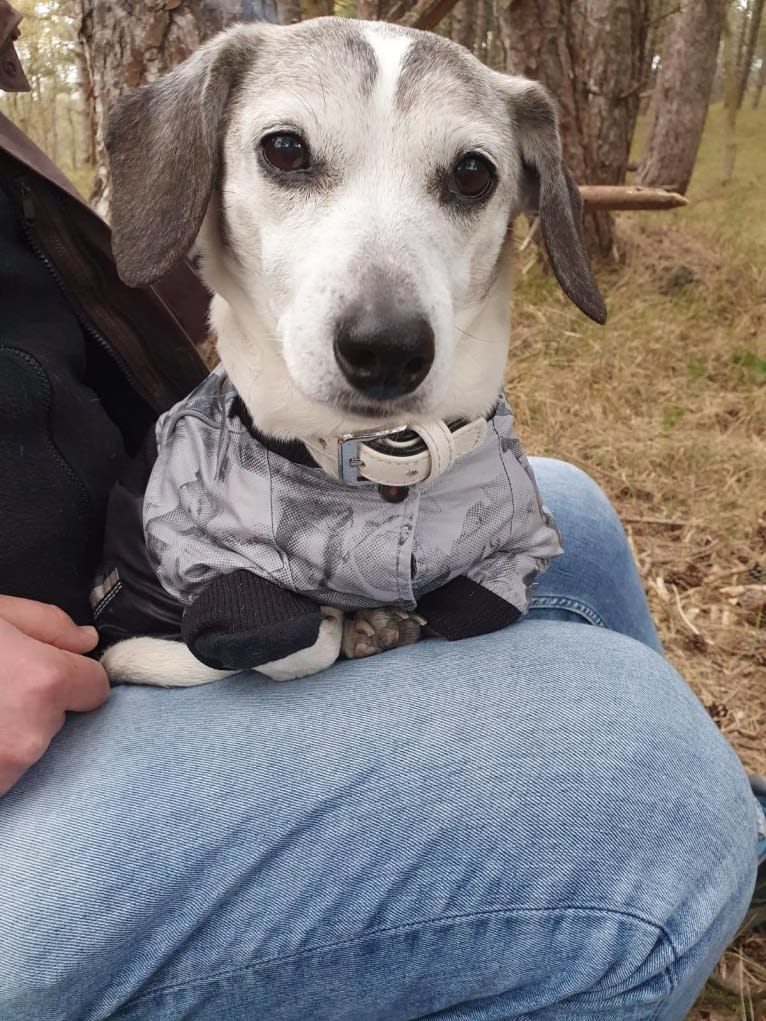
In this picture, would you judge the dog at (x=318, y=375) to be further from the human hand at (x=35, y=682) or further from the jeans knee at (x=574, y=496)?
the jeans knee at (x=574, y=496)

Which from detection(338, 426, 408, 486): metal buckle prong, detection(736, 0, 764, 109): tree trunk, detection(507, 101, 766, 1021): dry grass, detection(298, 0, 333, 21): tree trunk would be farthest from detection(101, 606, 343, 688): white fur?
detection(736, 0, 764, 109): tree trunk

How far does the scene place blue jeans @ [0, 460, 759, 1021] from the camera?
1042mm

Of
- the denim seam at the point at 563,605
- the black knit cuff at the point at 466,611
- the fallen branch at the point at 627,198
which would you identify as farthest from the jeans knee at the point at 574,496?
the fallen branch at the point at 627,198

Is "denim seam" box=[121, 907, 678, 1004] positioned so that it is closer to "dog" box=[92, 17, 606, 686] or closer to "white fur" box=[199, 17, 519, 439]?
"dog" box=[92, 17, 606, 686]

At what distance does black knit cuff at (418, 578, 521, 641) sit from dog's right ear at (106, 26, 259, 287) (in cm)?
70

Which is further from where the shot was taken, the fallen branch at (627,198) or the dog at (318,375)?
the fallen branch at (627,198)

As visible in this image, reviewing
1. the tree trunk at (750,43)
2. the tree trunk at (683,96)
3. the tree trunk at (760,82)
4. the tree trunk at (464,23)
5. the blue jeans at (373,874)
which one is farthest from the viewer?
the tree trunk at (760,82)

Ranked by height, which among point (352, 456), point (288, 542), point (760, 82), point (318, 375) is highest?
point (760, 82)

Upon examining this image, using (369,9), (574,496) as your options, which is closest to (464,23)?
(369,9)

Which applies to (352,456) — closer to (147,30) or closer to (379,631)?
(379,631)

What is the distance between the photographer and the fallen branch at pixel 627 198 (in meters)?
3.73

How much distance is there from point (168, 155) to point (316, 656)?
87 cm

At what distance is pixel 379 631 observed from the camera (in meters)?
1.44

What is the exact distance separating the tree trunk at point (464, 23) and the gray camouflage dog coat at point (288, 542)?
26.4 feet
